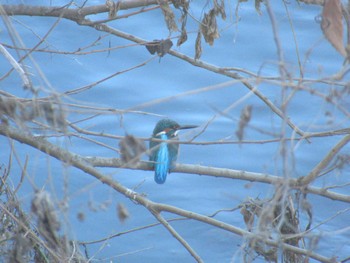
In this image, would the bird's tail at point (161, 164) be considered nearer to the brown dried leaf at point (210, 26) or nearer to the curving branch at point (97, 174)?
the curving branch at point (97, 174)

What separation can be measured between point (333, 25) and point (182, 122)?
3.66m

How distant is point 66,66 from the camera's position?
6723mm

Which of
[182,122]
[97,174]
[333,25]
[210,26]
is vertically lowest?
[97,174]

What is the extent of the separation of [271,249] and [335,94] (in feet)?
5.58

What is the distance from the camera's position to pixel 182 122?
6082 mm

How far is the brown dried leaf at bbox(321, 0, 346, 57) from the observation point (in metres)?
2.42

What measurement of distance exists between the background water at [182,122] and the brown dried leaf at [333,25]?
2.70m

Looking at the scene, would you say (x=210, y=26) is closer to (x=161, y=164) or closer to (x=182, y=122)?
(x=161, y=164)

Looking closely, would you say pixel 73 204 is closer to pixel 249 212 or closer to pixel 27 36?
pixel 27 36

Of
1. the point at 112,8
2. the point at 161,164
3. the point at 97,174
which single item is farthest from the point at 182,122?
the point at 97,174

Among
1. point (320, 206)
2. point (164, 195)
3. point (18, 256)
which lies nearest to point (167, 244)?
point (164, 195)

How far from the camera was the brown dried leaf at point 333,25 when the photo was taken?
2.42 m

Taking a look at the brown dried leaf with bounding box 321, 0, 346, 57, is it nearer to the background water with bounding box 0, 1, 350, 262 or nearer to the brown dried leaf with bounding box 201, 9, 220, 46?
the brown dried leaf with bounding box 201, 9, 220, 46

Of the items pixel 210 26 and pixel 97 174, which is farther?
pixel 210 26
